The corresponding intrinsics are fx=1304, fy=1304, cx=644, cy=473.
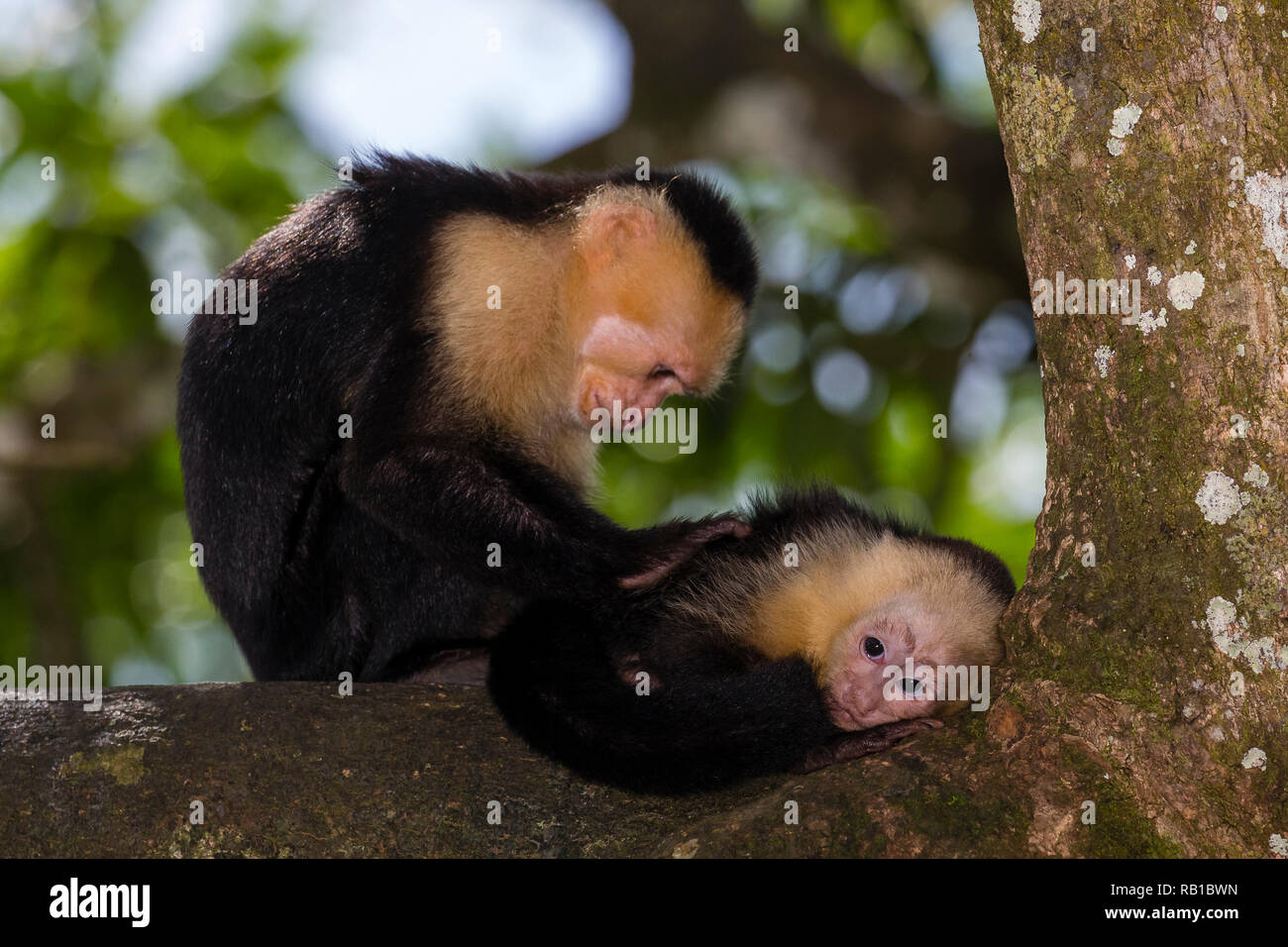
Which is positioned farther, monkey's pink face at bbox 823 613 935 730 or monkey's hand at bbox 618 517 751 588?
monkey's hand at bbox 618 517 751 588

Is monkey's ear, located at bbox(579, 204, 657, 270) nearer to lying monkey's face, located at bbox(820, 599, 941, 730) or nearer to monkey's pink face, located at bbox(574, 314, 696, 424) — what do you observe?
monkey's pink face, located at bbox(574, 314, 696, 424)

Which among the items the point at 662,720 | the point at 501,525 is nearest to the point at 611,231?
the point at 501,525

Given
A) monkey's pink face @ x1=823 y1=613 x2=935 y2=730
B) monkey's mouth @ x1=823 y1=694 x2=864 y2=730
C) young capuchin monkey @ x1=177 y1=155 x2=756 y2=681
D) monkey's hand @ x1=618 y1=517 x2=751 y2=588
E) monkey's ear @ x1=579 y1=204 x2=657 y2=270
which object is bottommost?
monkey's mouth @ x1=823 y1=694 x2=864 y2=730

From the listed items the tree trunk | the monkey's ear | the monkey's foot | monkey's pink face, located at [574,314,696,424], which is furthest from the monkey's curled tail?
the monkey's ear

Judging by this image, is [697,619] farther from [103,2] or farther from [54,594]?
[103,2]

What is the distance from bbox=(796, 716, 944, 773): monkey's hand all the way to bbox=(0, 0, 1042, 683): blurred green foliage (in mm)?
3064

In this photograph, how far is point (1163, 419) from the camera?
2.77 m

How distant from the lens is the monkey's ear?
4.30 metres

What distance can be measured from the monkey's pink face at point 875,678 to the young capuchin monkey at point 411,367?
0.50 m

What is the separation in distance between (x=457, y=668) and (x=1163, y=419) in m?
2.43

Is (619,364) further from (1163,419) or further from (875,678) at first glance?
(1163,419)

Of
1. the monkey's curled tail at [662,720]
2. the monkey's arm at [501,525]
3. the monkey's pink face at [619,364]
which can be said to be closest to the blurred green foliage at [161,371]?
the monkey's pink face at [619,364]

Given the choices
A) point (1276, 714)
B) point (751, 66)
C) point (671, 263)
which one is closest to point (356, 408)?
point (671, 263)

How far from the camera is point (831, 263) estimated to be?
7.25 metres
